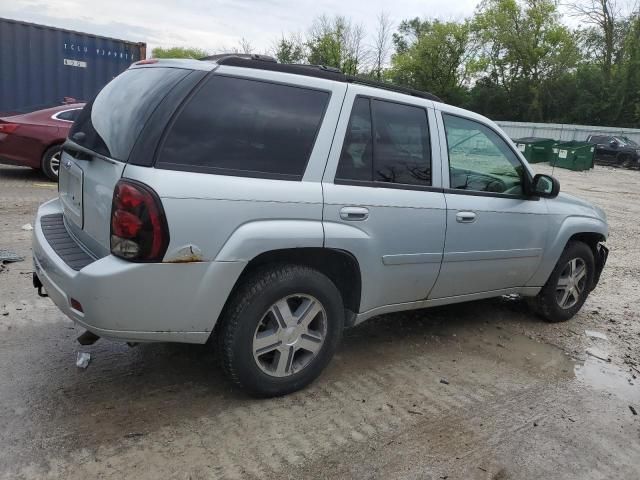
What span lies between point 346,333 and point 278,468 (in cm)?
182

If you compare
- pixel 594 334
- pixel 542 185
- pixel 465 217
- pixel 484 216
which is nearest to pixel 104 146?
pixel 465 217

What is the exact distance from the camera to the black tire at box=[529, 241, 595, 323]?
4.75 meters

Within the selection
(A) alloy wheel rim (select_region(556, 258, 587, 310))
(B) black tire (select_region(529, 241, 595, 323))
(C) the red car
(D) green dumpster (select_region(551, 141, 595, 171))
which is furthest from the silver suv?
(D) green dumpster (select_region(551, 141, 595, 171))

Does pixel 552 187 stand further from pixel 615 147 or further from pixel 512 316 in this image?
pixel 615 147

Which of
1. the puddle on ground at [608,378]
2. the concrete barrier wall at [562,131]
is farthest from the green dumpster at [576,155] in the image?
the puddle on ground at [608,378]

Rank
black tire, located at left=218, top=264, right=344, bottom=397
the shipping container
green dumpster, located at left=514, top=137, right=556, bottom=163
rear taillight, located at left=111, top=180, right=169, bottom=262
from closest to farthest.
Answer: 1. rear taillight, located at left=111, top=180, right=169, bottom=262
2. black tire, located at left=218, top=264, right=344, bottom=397
3. the shipping container
4. green dumpster, located at left=514, top=137, right=556, bottom=163

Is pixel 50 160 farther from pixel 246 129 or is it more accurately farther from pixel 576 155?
pixel 576 155

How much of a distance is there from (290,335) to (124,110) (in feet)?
4.99

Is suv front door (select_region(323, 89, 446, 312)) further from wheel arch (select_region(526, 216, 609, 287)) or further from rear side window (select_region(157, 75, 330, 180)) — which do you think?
wheel arch (select_region(526, 216, 609, 287))

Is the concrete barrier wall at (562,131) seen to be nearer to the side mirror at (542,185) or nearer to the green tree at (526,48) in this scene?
the green tree at (526,48)

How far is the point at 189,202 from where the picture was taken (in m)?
2.60

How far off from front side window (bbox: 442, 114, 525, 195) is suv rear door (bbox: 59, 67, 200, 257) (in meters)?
1.89

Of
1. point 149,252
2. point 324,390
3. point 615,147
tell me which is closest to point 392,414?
point 324,390

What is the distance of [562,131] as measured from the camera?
1494 inches
